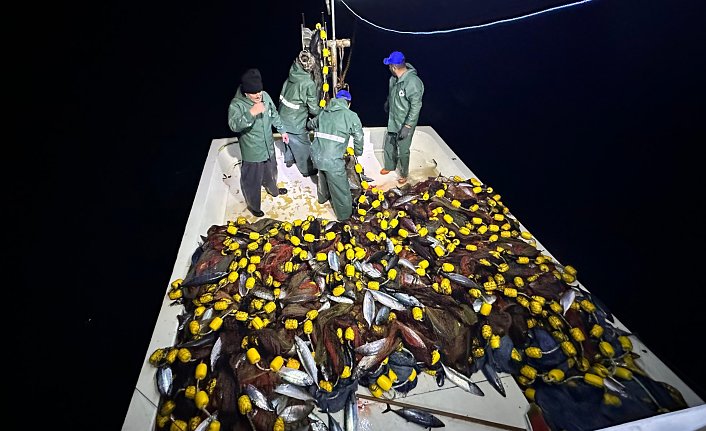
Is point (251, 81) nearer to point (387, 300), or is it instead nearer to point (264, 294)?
point (264, 294)

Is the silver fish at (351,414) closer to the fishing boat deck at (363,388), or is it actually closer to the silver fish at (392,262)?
the fishing boat deck at (363,388)

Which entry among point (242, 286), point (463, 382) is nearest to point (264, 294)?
point (242, 286)

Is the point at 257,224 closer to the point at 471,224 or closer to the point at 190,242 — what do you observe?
the point at 190,242

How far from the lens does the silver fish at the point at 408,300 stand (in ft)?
7.52

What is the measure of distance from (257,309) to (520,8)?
4.71 m

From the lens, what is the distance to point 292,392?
1.91 m

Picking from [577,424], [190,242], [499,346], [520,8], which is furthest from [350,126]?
[520,8]

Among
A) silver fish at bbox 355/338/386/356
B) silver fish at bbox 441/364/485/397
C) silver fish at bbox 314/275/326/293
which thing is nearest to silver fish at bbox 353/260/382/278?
silver fish at bbox 314/275/326/293

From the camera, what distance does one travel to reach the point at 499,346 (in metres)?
2.16

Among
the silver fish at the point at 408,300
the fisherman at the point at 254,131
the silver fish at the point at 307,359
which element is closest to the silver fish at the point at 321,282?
the silver fish at the point at 307,359

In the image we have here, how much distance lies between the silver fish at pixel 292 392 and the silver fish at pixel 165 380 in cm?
62

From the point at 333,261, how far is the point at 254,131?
5.16 feet

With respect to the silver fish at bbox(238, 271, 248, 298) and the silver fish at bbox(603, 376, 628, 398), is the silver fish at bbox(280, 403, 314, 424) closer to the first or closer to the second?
the silver fish at bbox(238, 271, 248, 298)

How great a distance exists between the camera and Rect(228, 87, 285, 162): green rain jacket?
2.95 metres
